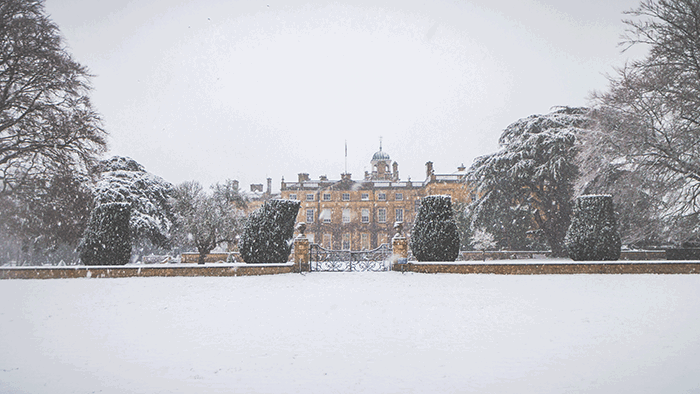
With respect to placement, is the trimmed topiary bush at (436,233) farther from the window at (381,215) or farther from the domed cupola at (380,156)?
the domed cupola at (380,156)

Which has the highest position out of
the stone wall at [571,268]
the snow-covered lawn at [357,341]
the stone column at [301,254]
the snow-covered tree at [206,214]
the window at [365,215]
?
the window at [365,215]

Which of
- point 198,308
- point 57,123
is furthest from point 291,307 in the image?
point 57,123

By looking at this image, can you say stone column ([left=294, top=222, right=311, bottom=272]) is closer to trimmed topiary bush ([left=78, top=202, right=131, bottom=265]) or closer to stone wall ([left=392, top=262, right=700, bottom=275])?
stone wall ([left=392, top=262, right=700, bottom=275])

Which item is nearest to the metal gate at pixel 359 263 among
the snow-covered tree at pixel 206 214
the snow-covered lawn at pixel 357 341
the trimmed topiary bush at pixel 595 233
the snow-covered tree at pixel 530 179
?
the snow-covered lawn at pixel 357 341

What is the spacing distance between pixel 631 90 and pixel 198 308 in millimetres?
14283

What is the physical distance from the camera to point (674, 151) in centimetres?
1252

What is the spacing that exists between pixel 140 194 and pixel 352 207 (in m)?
27.0

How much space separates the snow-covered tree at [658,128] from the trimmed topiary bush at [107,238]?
605 inches

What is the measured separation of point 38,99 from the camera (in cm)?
1364

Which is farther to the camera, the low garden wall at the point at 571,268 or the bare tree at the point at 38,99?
the bare tree at the point at 38,99

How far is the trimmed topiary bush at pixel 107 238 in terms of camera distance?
12508 millimetres

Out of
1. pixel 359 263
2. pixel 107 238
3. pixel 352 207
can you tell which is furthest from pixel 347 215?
pixel 107 238

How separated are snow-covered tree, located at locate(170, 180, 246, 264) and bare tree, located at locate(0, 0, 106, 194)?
21.0 feet

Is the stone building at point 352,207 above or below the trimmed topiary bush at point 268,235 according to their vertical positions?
above
